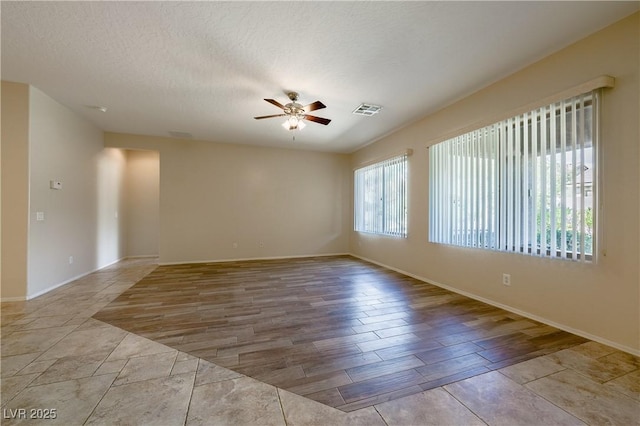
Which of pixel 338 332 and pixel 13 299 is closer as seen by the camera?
pixel 338 332

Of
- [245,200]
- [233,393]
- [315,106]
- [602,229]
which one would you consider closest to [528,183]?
[602,229]

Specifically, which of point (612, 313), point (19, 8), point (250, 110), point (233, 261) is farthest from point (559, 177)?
point (233, 261)

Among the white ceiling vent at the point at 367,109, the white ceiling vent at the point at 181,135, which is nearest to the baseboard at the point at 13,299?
the white ceiling vent at the point at 181,135

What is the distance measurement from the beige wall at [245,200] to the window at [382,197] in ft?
2.15

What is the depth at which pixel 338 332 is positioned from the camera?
2.45m

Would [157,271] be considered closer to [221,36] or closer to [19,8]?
[19,8]

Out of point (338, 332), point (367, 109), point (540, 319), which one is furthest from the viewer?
point (367, 109)

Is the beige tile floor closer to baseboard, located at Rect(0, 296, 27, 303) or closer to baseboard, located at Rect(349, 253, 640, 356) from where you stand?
baseboard, located at Rect(349, 253, 640, 356)

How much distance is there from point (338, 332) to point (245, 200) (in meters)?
4.52

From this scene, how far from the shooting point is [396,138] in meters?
5.05

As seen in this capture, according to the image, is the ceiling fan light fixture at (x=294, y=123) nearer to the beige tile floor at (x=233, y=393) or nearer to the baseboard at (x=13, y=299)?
the beige tile floor at (x=233, y=393)

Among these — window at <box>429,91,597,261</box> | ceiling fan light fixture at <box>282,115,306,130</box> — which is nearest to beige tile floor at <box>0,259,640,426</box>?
window at <box>429,91,597,261</box>

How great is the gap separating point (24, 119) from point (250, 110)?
293cm

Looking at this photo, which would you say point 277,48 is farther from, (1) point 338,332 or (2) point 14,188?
(2) point 14,188
